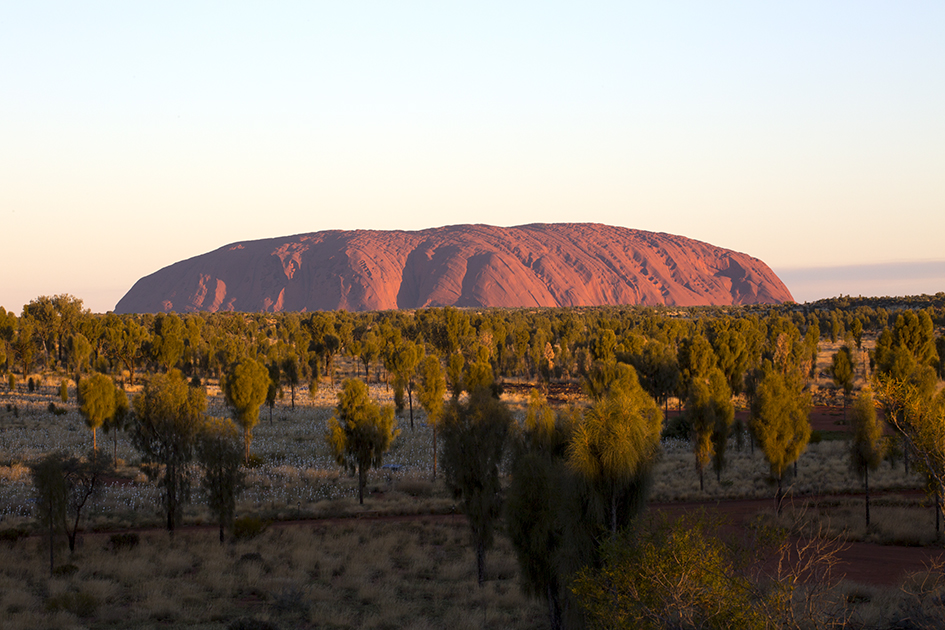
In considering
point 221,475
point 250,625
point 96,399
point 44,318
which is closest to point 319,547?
point 221,475

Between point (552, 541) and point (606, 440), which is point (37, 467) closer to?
point (552, 541)

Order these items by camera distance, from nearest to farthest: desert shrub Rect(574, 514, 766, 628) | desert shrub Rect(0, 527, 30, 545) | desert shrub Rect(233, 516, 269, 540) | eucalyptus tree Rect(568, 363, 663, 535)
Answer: desert shrub Rect(574, 514, 766, 628), eucalyptus tree Rect(568, 363, 663, 535), desert shrub Rect(0, 527, 30, 545), desert shrub Rect(233, 516, 269, 540)

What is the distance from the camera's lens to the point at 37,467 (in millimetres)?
25078

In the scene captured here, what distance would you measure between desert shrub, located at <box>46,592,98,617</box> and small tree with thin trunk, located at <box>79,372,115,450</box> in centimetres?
2610

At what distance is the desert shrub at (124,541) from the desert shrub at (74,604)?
776 cm

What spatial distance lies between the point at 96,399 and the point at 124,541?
18.7m

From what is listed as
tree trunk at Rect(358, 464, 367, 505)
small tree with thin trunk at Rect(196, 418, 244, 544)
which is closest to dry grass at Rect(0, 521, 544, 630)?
small tree with thin trunk at Rect(196, 418, 244, 544)

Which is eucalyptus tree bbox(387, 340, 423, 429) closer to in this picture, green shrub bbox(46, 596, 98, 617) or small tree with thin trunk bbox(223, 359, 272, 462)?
small tree with thin trunk bbox(223, 359, 272, 462)

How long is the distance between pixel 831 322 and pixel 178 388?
373ft

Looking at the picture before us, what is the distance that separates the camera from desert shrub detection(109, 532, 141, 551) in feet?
91.8

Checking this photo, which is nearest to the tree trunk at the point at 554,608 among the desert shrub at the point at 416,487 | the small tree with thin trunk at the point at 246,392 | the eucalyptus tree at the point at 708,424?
the desert shrub at the point at 416,487

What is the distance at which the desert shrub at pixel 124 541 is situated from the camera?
27992mm

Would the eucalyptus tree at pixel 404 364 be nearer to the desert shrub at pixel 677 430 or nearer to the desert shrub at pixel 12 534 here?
the desert shrub at pixel 677 430

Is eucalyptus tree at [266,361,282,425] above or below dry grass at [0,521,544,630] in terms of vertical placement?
above
